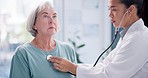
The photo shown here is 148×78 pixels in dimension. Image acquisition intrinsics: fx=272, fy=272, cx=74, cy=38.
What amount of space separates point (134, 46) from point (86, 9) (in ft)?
6.74

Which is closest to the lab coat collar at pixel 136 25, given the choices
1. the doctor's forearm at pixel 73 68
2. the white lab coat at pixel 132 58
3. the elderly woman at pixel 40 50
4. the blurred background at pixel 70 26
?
the white lab coat at pixel 132 58

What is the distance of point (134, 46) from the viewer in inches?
59.8

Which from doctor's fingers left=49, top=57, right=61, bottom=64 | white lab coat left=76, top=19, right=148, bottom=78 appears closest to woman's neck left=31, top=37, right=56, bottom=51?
doctor's fingers left=49, top=57, right=61, bottom=64

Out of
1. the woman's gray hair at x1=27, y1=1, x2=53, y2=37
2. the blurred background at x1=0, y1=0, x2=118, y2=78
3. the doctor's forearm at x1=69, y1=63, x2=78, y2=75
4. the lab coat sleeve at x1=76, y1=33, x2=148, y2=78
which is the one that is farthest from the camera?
the blurred background at x1=0, y1=0, x2=118, y2=78

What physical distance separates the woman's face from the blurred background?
3.07 feet

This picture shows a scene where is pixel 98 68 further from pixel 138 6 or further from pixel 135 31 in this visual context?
pixel 138 6

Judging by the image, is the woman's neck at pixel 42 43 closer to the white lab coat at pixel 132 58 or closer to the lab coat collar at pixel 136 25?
the white lab coat at pixel 132 58

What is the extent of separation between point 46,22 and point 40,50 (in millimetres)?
196

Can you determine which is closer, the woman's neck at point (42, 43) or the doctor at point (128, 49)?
the doctor at point (128, 49)

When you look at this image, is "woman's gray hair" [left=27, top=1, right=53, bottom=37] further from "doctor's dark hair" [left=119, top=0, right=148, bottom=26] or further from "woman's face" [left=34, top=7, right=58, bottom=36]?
"doctor's dark hair" [left=119, top=0, right=148, bottom=26]

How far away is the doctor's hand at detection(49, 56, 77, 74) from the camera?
1687mm

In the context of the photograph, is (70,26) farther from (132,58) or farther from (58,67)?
(132,58)

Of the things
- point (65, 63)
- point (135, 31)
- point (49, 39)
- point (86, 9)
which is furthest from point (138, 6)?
point (86, 9)

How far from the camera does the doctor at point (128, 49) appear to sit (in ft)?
4.98
